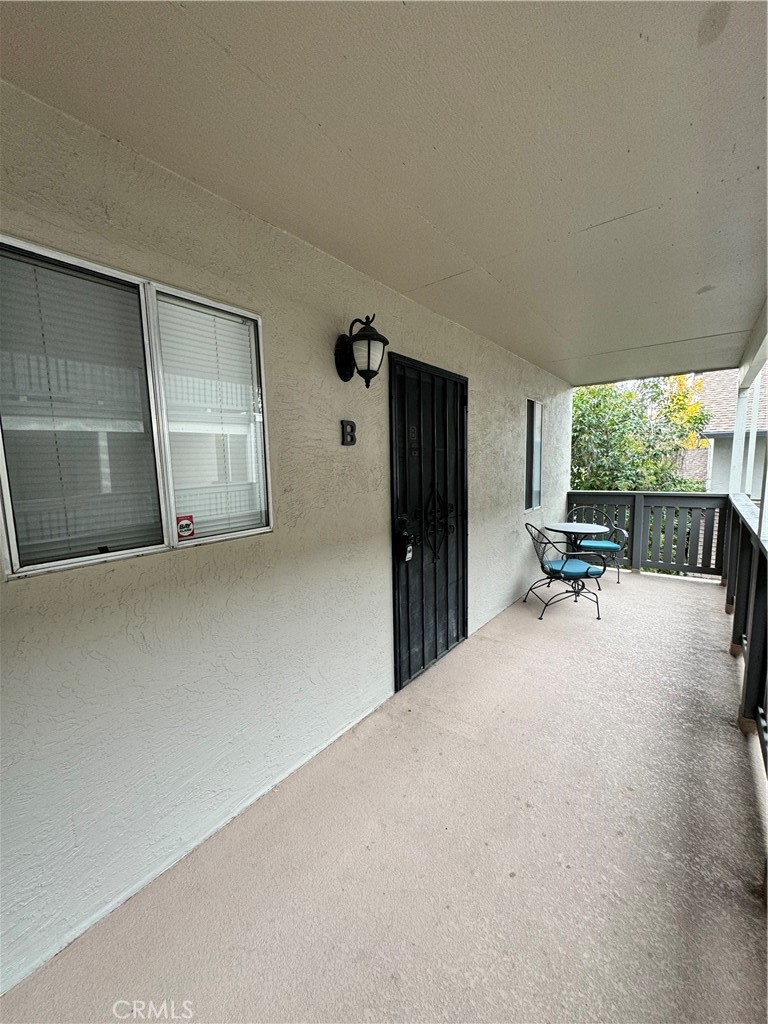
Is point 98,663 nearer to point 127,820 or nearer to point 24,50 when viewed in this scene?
point 127,820

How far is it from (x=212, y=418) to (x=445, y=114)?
4.17ft

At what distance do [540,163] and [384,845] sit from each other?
263 cm

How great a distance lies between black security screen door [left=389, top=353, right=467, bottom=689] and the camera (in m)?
2.52

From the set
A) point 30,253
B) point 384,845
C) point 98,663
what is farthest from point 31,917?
point 30,253

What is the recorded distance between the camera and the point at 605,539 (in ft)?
17.8

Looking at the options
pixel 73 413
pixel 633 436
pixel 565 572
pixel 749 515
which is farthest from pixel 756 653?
pixel 633 436

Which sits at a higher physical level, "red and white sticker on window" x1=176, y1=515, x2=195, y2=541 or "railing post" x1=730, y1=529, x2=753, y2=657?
"red and white sticker on window" x1=176, y1=515, x2=195, y2=541

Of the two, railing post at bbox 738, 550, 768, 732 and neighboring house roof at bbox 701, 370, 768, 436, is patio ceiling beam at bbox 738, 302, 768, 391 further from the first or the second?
neighboring house roof at bbox 701, 370, 768, 436

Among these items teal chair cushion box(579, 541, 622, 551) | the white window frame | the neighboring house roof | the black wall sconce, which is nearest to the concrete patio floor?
the white window frame

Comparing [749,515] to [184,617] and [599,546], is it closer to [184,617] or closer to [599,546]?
[599,546]

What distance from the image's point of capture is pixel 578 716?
7.62 ft

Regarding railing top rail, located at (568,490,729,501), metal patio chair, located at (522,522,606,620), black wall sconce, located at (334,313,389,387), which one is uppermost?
black wall sconce, located at (334,313,389,387)

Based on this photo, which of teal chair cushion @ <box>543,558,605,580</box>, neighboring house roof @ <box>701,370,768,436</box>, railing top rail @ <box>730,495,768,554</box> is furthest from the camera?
neighboring house roof @ <box>701,370,768,436</box>

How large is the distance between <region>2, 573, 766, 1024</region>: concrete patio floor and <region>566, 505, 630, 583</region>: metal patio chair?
2.52m
